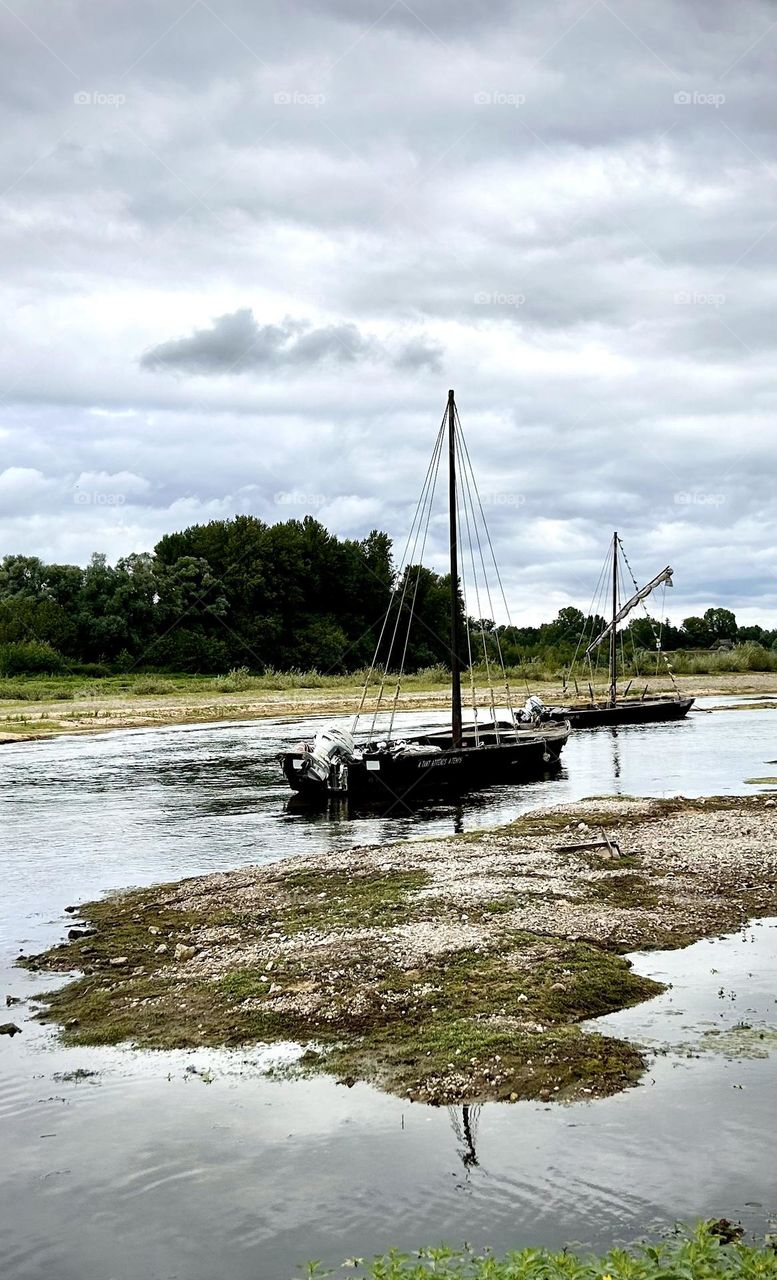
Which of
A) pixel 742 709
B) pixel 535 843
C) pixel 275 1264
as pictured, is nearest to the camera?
pixel 275 1264

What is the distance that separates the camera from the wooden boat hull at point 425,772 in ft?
108

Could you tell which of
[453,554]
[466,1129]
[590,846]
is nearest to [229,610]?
[453,554]

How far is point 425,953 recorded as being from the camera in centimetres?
1386

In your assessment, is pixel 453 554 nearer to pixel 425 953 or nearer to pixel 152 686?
pixel 425 953

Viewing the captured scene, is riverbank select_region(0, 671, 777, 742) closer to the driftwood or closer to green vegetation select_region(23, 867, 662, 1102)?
the driftwood

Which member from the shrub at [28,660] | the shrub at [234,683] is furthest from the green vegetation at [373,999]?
the shrub at [28,660]

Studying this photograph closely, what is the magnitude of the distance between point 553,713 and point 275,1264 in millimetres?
48492

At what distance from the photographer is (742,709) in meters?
77.8

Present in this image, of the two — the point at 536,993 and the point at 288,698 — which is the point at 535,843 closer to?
the point at 536,993

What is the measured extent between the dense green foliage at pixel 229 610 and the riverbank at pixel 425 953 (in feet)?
233

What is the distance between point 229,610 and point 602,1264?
11274 cm

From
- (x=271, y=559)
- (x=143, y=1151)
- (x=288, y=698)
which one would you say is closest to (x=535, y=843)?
(x=143, y=1151)

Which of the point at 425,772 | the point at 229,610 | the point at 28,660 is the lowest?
the point at 425,772

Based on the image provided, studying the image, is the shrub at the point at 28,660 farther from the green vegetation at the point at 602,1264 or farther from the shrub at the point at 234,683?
the green vegetation at the point at 602,1264
